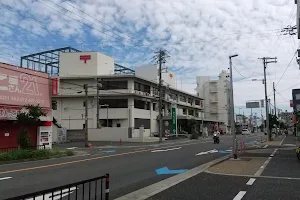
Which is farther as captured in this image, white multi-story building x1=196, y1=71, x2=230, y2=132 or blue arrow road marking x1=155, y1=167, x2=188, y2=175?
white multi-story building x1=196, y1=71, x2=230, y2=132

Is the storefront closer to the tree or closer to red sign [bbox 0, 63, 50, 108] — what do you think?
red sign [bbox 0, 63, 50, 108]

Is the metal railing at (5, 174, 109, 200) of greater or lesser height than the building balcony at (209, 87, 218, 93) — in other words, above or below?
below

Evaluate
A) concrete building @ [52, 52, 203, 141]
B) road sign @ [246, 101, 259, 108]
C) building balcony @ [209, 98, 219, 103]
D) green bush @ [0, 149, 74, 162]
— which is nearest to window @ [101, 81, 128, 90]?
concrete building @ [52, 52, 203, 141]

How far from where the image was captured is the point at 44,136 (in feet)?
95.7

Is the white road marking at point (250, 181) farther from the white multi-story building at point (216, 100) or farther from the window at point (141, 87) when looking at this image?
the white multi-story building at point (216, 100)

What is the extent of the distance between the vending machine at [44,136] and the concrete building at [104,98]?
18.2 metres

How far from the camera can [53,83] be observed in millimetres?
30422

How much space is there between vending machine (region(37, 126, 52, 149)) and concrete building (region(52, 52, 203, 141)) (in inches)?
715

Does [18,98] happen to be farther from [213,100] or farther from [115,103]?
[213,100]

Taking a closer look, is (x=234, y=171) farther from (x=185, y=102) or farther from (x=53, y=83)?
(x=185, y=102)

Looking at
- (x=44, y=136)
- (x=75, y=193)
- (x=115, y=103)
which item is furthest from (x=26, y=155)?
(x=115, y=103)

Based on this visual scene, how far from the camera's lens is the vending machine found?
93.7ft

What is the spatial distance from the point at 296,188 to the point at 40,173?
1013 cm

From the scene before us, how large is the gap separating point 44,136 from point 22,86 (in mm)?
5356
